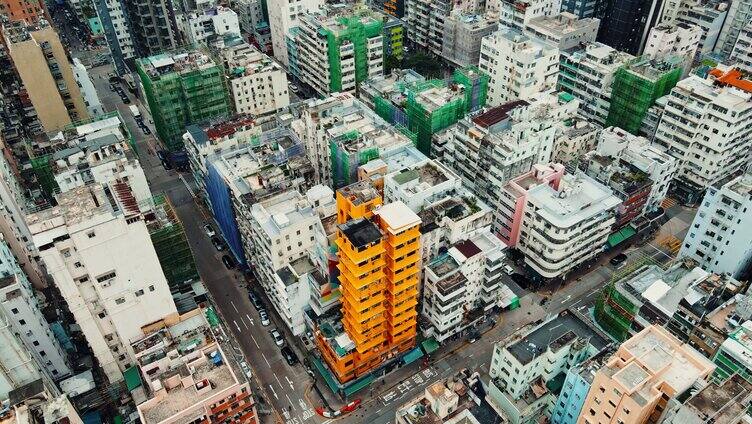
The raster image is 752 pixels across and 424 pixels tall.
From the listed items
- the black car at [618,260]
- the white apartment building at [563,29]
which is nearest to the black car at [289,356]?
the black car at [618,260]

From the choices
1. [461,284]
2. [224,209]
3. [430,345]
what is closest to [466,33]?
[224,209]

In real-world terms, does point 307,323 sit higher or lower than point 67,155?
lower

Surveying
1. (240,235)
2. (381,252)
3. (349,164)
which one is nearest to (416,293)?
(381,252)

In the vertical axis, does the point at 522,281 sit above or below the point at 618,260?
below

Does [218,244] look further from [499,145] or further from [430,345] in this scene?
[499,145]

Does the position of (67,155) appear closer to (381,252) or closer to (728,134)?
(381,252)

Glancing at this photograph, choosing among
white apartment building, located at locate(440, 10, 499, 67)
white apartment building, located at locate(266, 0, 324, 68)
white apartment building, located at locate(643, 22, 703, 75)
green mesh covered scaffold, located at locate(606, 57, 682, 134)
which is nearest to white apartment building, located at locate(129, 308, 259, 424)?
green mesh covered scaffold, located at locate(606, 57, 682, 134)

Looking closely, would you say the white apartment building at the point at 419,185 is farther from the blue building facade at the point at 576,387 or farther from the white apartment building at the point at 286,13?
the white apartment building at the point at 286,13
